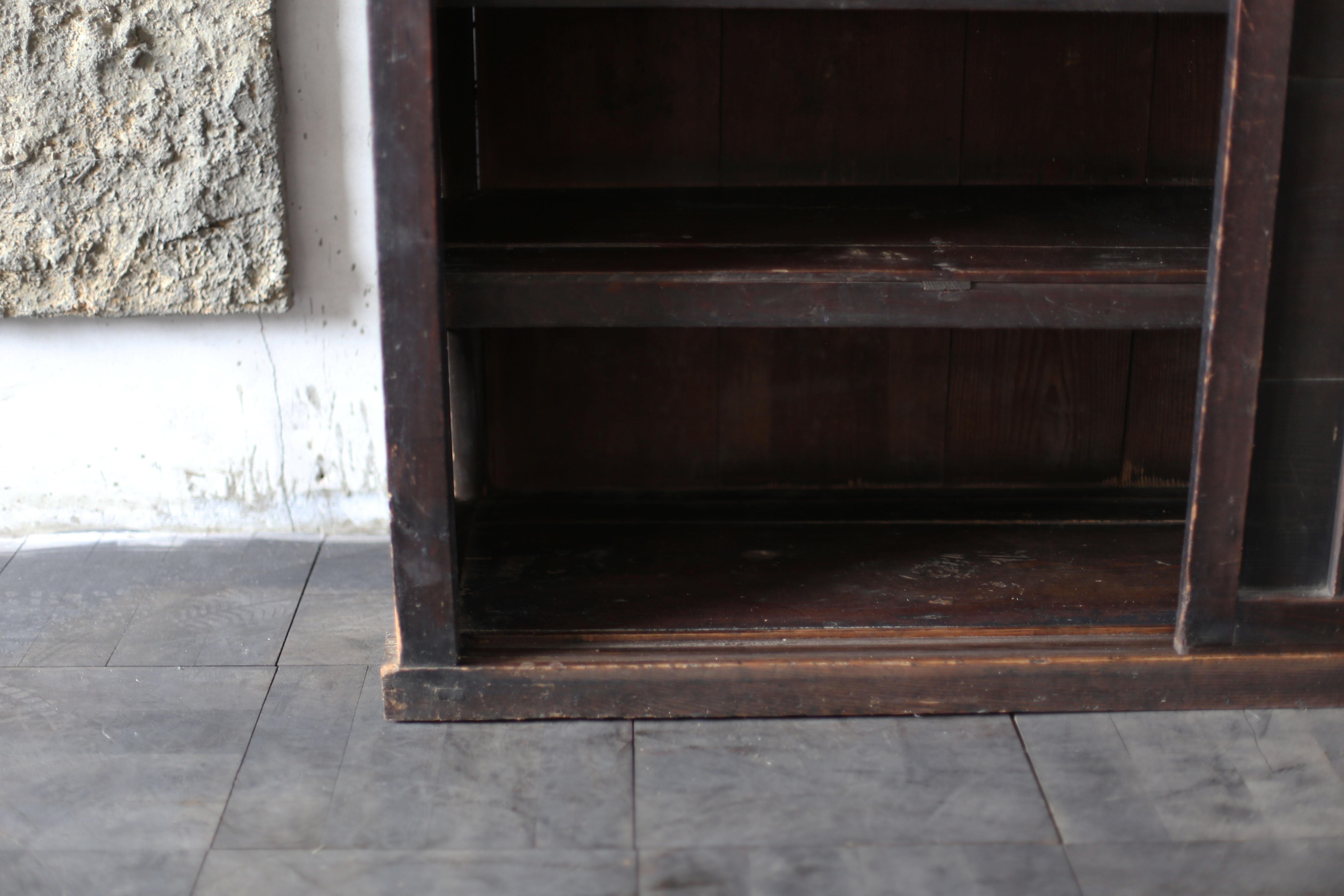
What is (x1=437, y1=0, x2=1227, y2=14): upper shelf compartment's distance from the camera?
133 centimetres

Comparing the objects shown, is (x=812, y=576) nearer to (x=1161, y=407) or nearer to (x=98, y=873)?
(x=1161, y=407)

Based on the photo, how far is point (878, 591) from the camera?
1664mm

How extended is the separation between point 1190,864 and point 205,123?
1.64 metres

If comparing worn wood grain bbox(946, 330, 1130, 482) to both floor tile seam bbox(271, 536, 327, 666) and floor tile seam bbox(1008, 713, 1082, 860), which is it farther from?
floor tile seam bbox(271, 536, 327, 666)

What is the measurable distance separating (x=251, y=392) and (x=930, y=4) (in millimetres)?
1236

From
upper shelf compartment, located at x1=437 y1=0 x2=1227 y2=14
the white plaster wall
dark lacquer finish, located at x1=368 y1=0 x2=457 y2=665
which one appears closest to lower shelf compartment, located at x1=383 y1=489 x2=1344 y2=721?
dark lacquer finish, located at x1=368 y1=0 x2=457 y2=665

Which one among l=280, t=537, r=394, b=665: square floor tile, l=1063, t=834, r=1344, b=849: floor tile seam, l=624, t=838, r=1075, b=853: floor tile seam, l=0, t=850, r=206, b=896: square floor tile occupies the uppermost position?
l=280, t=537, r=394, b=665: square floor tile

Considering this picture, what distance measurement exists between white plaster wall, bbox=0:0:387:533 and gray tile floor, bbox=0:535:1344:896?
0.43 meters

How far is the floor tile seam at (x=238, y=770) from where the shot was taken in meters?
1.27

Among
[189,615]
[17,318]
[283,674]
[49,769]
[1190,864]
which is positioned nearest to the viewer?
[1190,864]

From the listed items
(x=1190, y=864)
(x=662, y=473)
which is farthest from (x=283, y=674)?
(x=1190, y=864)

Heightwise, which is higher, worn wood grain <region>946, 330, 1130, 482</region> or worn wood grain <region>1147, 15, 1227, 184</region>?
worn wood grain <region>1147, 15, 1227, 184</region>

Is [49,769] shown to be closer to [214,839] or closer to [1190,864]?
[214,839]

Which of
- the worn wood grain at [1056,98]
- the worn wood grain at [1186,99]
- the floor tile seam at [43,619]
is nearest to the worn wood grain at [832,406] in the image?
the worn wood grain at [1056,98]
